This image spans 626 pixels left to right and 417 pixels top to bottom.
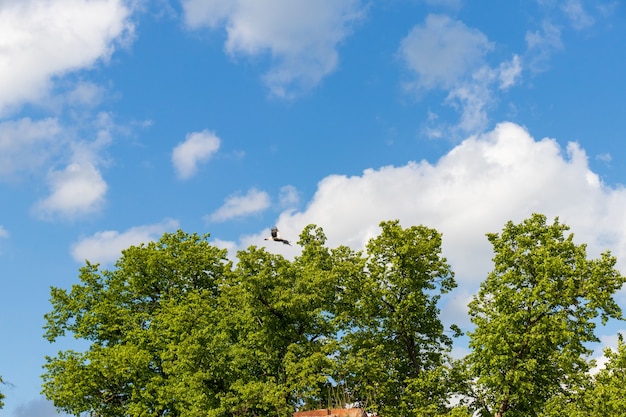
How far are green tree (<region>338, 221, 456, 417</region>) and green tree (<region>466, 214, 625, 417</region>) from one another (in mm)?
3341

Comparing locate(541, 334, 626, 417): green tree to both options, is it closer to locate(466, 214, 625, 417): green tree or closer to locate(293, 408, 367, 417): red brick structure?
locate(466, 214, 625, 417): green tree

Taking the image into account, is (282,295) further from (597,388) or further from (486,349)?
(597,388)

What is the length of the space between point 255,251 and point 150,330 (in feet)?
37.3

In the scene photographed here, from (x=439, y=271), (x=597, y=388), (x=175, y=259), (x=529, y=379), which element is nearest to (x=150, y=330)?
(x=175, y=259)

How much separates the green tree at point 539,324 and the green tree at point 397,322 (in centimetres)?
334

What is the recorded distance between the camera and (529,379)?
137 feet

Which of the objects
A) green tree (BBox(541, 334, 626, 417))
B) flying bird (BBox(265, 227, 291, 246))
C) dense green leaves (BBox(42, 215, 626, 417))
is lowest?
green tree (BBox(541, 334, 626, 417))

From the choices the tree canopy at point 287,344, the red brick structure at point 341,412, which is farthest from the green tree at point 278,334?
the red brick structure at point 341,412

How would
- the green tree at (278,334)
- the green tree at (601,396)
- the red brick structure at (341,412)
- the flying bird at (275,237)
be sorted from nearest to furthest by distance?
the red brick structure at (341,412) < the green tree at (601,396) < the green tree at (278,334) < the flying bird at (275,237)

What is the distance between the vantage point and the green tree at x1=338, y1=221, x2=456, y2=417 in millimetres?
44219

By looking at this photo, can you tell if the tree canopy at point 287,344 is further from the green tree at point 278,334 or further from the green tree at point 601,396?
the green tree at point 601,396

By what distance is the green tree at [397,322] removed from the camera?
145 feet

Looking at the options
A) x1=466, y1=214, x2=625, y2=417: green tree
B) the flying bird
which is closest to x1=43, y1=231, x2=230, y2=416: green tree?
the flying bird

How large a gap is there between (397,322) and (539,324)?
8.42m
